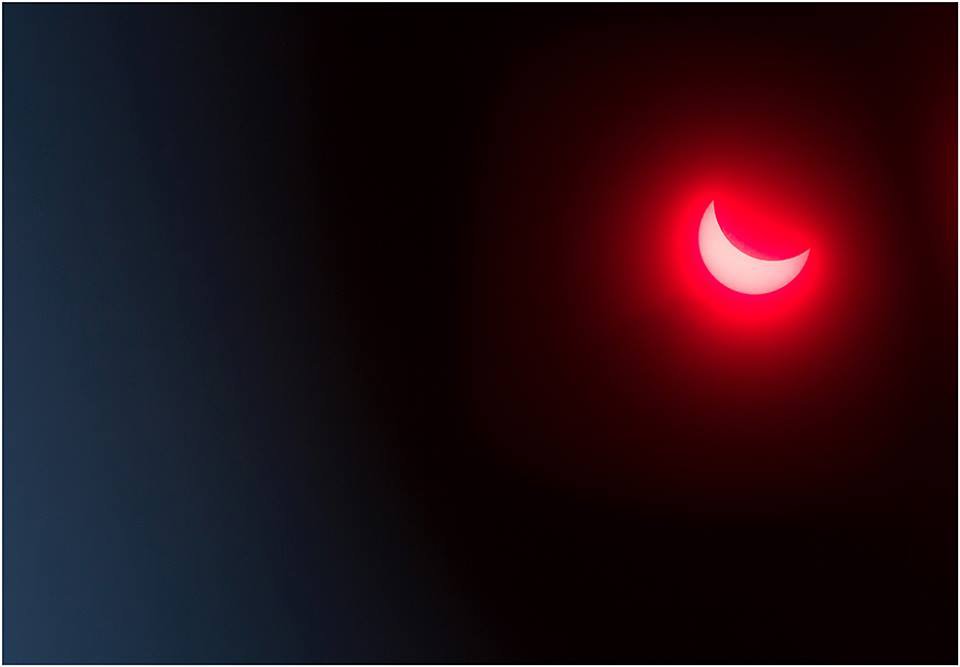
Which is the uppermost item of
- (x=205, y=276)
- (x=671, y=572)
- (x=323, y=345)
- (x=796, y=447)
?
(x=205, y=276)

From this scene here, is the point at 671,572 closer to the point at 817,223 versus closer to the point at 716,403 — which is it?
the point at 716,403

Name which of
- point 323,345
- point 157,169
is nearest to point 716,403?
point 323,345

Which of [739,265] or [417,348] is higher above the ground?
[739,265]
